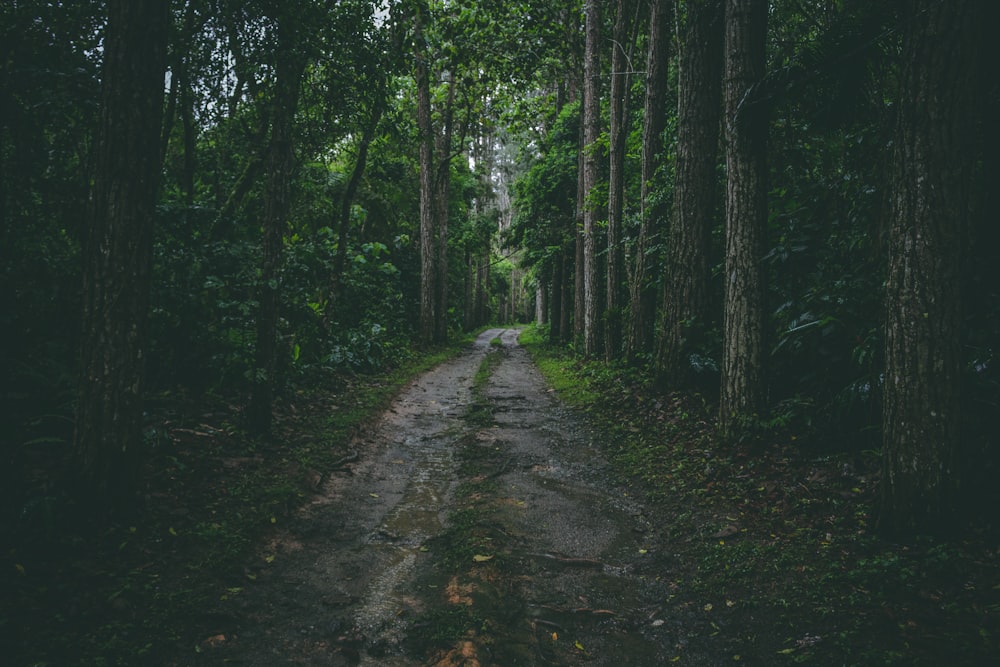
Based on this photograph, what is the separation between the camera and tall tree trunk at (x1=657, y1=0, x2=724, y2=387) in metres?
8.31

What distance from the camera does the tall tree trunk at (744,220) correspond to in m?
6.26

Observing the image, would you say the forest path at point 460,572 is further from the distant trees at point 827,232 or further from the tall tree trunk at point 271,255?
Result: the distant trees at point 827,232

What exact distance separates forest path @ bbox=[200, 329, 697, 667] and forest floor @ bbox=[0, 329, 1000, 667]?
19 mm

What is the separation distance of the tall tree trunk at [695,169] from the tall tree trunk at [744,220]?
6.25 ft

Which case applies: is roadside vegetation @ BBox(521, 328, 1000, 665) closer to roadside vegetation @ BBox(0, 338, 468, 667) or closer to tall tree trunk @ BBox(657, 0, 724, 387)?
tall tree trunk @ BBox(657, 0, 724, 387)

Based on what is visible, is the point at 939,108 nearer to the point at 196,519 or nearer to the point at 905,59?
the point at 905,59

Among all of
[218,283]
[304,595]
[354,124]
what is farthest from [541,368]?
[304,595]

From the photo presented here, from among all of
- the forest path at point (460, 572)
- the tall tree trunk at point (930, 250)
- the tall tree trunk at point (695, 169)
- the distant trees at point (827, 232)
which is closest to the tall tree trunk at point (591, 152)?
the distant trees at point (827, 232)

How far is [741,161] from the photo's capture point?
6.34 metres

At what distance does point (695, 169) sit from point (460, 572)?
7.06m

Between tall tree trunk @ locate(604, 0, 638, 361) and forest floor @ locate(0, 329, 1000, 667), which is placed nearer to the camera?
forest floor @ locate(0, 329, 1000, 667)

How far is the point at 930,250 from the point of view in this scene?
3.80 meters

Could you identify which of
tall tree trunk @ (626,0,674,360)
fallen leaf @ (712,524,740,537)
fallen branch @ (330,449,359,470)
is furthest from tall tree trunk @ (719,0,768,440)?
fallen branch @ (330,449,359,470)

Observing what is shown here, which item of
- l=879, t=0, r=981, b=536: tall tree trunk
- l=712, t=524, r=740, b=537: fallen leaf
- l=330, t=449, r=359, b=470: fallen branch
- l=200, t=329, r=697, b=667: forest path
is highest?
l=879, t=0, r=981, b=536: tall tree trunk
